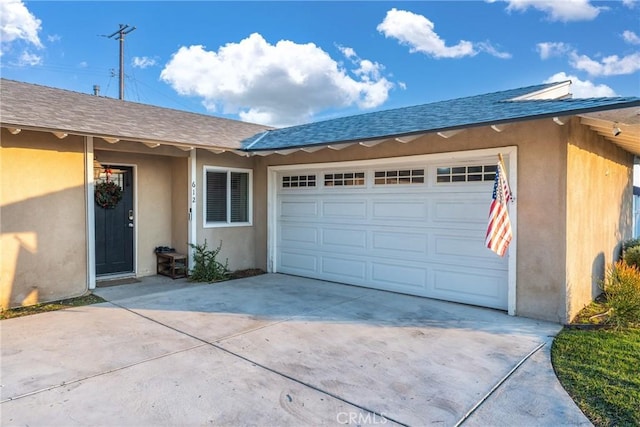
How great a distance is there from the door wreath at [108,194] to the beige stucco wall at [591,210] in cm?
824

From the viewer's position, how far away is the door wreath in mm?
7875

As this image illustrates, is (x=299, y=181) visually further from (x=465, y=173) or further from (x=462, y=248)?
(x=462, y=248)

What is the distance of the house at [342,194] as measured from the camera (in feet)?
18.7

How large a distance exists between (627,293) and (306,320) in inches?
178

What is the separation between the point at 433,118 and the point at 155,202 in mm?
6228

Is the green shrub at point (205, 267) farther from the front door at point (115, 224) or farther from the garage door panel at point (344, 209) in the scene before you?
the garage door panel at point (344, 209)

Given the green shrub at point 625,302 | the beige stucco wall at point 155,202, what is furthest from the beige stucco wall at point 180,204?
the green shrub at point 625,302

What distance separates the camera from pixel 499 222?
540 centimetres

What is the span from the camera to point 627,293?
17.7ft

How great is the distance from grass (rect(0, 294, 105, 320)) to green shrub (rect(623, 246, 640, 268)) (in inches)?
400

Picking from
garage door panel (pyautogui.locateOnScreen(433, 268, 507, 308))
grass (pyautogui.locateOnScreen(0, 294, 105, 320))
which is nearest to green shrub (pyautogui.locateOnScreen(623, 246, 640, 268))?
garage door panel (pyautogui.locateOnScreen(433, 268, 507, 308))

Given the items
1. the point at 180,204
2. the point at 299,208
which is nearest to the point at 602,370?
the point at 299,208

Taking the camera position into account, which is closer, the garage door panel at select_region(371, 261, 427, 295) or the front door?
the garage door panel at select_region(371, 261, 427, 295)

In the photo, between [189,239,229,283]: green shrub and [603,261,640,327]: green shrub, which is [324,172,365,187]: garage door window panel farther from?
[603,261,640,327]: green shrub
